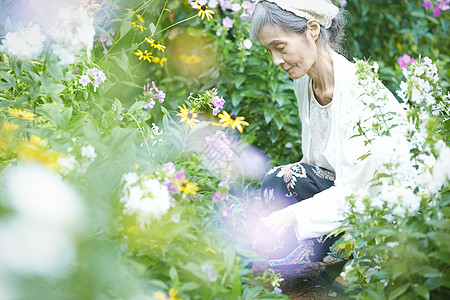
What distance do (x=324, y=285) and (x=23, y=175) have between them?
4.20 ft

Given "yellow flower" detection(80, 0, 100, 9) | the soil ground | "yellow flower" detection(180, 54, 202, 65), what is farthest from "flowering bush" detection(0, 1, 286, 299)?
"yellow flower" detection(180, 54, 202, 65)

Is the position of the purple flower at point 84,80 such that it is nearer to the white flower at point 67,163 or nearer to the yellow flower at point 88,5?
the yellow flower at point 88,5

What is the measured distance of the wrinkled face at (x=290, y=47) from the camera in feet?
5.94

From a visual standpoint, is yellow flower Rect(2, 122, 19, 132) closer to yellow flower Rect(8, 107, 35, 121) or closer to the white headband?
yellow flower Rect(8, 107, 35, 121)

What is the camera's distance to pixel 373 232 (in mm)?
1165

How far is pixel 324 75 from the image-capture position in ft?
6.43

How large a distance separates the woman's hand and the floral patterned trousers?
23 cm

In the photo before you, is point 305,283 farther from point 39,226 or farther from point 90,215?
point 39,226

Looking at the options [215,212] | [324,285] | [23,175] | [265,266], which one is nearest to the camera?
[23,175]

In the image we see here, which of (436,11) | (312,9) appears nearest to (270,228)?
(312,9)

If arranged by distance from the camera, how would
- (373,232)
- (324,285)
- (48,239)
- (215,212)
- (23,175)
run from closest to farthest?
(48,239) < (23,175) < (373,232) < (215,212) < (324,285)

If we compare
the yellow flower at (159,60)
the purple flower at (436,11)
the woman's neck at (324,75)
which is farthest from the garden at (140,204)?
the purple flower at (436,11)

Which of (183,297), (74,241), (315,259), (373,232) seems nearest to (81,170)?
(74,241)

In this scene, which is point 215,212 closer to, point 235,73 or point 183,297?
point 183,297
